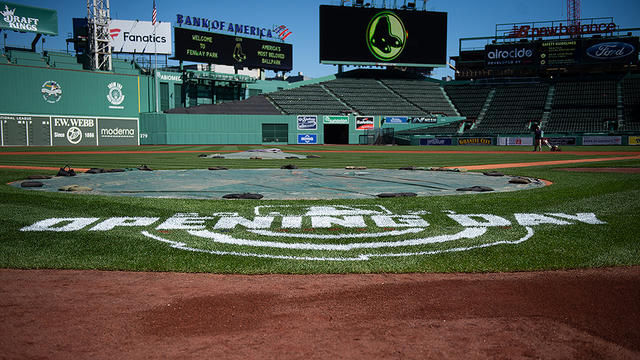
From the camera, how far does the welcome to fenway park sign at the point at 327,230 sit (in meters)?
5.11

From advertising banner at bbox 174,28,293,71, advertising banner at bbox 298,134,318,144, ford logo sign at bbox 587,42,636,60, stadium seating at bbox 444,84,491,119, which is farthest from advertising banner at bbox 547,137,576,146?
advertising banner at bbox 174,28,293,71

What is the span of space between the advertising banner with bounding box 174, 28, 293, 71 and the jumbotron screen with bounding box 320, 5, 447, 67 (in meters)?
7.46

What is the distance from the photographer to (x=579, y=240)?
5441 millimetres

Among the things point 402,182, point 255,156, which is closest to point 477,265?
point 402,182

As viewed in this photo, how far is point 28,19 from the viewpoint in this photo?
50.2 m

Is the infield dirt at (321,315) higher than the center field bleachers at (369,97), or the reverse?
the center field bleachers at (369,97)

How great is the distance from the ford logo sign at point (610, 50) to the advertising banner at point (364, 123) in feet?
89.4

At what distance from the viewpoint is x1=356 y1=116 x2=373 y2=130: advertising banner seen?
56.0m

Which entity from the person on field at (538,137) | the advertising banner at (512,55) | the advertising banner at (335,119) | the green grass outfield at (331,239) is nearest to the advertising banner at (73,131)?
the advertising banner at (335,119)

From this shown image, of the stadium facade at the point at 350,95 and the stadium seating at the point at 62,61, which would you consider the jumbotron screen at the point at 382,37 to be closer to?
the stadium facade at the point at 350,95

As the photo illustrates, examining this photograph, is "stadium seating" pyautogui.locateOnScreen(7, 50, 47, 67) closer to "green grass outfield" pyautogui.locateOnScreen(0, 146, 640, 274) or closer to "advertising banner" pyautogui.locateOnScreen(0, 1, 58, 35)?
"advertising banner" pyautogui.locateOnScreen(0, 1, 58, 35)

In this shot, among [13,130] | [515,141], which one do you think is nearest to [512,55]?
[515,141]

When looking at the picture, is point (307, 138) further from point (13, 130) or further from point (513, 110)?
point (13, 130)

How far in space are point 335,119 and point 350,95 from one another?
8.08m
